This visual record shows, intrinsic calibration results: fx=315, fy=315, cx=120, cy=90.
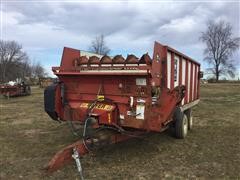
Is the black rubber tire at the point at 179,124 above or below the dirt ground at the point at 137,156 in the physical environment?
above

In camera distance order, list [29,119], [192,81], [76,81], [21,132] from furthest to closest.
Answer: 1. [29,119]
2. [192,81]
3. [21,132]
4. [76,81]

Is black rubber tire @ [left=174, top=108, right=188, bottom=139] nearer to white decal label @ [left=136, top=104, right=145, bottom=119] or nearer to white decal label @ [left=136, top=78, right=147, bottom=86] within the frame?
white decal label @ [left=136, top=104, right=145, bottom=119]

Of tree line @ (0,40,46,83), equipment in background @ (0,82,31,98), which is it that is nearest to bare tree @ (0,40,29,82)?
tree line @ (0,40,46,83)

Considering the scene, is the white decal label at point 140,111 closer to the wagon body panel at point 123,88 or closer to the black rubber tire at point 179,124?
the wagon body panel at point 123,88

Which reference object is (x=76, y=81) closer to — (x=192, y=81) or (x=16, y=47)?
(x=192, y=81)

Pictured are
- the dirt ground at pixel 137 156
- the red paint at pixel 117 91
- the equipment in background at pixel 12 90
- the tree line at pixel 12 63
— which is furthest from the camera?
the tree line at pixel 12 63

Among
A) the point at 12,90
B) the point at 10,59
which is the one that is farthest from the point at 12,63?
the point at 12,90

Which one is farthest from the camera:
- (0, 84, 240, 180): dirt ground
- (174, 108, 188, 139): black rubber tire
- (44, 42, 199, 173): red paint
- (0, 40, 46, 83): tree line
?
(0, 40, 46, 83): tree line

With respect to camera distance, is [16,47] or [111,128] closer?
[111,128]

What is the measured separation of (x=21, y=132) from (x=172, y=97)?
445 centimetres

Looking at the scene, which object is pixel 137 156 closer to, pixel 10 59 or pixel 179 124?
pixel 179 124

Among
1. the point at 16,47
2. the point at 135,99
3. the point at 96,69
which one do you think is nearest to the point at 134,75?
the point at 135,99

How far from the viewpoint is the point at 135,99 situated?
5.62m

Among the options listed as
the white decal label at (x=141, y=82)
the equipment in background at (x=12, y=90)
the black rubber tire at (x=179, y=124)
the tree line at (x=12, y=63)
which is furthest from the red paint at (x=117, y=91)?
the tree line at (x=12, y=63)
